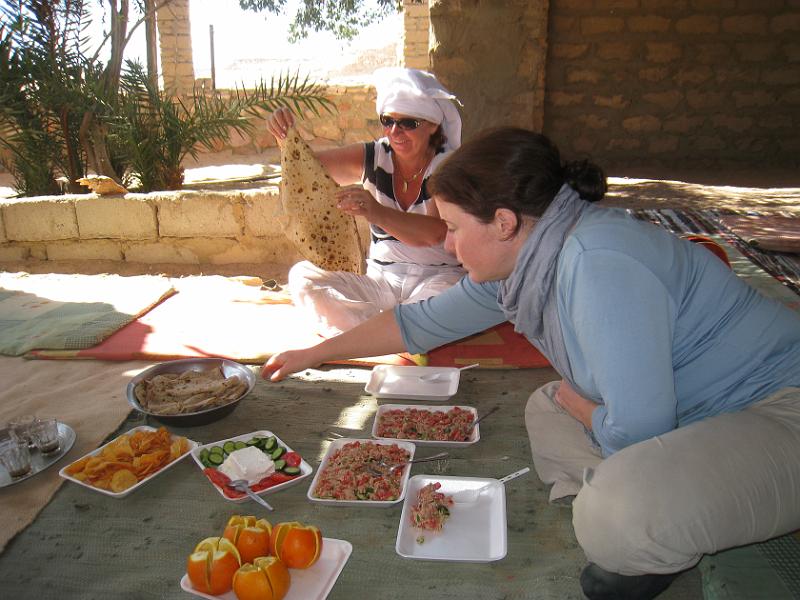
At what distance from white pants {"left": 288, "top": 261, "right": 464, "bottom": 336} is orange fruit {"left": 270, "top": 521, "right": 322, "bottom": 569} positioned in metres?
1.63

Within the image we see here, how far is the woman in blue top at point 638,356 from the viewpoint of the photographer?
1347 millimetres

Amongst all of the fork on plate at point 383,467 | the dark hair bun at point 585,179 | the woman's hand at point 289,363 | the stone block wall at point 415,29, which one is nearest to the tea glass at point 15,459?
the woman's hand at point 289,363

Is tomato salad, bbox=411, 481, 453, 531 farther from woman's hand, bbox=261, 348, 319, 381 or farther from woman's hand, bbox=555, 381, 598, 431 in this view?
woman's hand, bbox=261, 348, 319, 381

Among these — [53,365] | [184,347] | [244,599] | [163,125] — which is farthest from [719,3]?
[244,599]

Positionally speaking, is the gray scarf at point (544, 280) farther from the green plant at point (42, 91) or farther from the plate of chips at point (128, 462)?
the green plant at point (42, 91)

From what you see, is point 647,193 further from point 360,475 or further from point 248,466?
point 248,466

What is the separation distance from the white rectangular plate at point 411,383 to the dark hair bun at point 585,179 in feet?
3.39

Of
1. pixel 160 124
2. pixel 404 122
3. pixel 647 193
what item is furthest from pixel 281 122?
pixel 647 193

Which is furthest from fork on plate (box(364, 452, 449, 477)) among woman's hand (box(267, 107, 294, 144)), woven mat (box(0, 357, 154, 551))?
woman's hand (box(267, 107, 294, 144))

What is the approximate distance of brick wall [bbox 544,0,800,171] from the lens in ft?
22.8

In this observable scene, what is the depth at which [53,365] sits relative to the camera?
288 cm

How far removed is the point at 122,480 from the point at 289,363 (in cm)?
61

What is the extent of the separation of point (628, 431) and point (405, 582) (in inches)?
24.8

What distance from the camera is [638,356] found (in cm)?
136
